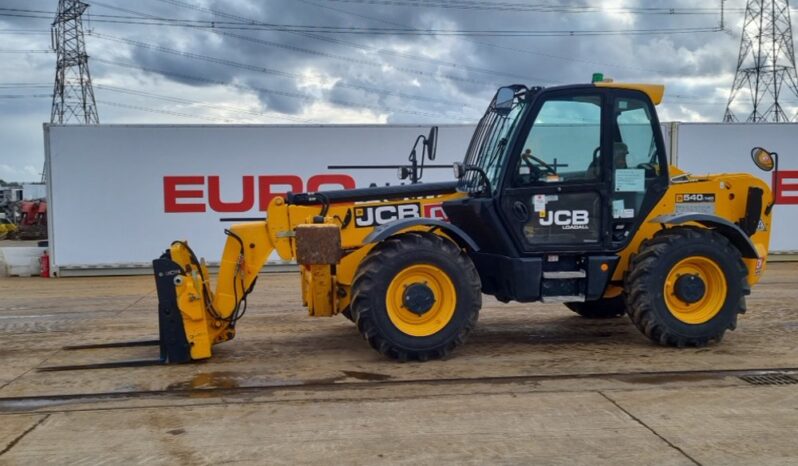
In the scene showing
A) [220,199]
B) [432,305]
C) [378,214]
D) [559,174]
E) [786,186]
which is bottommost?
[432,305]

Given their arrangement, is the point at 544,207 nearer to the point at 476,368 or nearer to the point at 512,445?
the point at 476,368

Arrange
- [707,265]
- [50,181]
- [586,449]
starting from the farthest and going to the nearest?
[50,181]
[707,265]
[586,449]

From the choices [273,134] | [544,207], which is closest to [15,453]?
[544,207]

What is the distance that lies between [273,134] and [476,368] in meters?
9.21

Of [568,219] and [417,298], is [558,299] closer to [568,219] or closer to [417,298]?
[568,219]

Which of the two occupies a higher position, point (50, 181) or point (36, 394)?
point (50, 181)

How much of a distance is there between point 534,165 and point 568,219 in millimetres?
607

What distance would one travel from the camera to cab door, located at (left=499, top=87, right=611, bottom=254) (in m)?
6.07

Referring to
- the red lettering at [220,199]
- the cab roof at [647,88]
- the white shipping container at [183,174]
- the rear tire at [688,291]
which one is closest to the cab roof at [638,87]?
the cab roof at [647,88]

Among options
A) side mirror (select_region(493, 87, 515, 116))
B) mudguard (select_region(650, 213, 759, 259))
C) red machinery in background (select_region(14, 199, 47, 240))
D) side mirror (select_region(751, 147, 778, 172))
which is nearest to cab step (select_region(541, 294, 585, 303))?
mudguard (select_region(650, 213, 759, 259))

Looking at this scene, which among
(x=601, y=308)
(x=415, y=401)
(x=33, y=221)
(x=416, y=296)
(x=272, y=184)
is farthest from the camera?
(x=33, y=221)

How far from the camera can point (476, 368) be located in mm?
5785

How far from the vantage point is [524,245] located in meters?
6.14

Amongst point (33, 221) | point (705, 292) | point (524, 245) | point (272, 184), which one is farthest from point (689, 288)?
point (33, 221)
